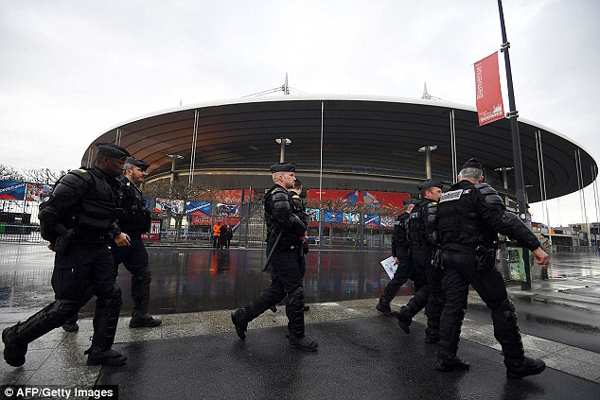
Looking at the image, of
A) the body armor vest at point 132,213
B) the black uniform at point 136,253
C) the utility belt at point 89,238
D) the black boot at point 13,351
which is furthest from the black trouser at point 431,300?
the black boot at point 13,351

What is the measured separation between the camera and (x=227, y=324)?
3604mm

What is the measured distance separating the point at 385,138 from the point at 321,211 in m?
15.5

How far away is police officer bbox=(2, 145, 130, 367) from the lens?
2258mm

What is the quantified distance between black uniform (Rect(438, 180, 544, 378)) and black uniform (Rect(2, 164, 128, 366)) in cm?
292

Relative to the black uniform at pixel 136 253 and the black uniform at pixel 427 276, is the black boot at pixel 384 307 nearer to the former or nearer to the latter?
the black uniform at pixel 427 276

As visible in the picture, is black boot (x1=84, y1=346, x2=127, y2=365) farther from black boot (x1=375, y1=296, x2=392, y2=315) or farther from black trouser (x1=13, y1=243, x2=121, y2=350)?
black boot (x1=375, y1=296, x2=392, y2=315)

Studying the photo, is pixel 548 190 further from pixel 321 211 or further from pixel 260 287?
pixel 260 287

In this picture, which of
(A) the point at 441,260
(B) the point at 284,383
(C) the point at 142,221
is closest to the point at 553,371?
(A) the point at 441,260

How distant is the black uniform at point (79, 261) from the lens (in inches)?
88.8

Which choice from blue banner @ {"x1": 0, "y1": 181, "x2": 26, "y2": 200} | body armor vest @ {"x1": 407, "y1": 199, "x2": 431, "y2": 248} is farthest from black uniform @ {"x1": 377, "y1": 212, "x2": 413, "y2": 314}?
blue banner @ {"x1": 0, "y1": 181, "x2": 26, "y2": 200}

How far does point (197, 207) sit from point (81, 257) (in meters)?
17.4

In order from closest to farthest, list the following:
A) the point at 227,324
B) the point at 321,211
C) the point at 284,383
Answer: the point at 284,383, the point at 227,324, the point at 321,211

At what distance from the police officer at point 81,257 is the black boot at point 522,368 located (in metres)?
3.22

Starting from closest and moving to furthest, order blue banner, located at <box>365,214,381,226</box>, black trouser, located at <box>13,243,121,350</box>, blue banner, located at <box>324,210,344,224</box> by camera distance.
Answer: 1. black trouser, located at <box>13,243,121,350</box>
2. blue banner, located at <box>324,210,344,224</box>
3. blue banner, located at <box>365,214,381,226</box>
